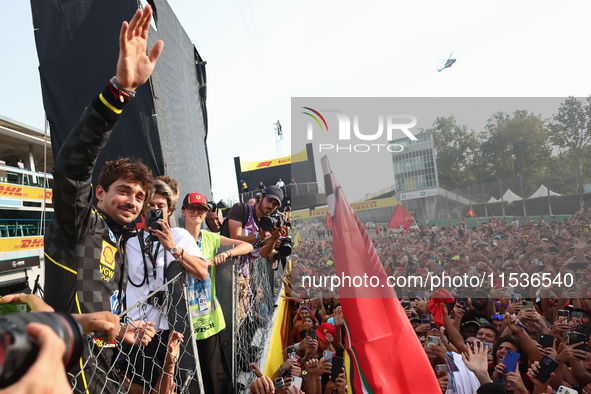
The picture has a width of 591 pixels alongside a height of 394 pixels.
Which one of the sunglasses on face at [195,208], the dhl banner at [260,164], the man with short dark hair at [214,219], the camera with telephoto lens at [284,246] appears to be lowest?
the camera with telephoto lens at [284,246]

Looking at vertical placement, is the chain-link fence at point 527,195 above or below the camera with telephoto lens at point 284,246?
above

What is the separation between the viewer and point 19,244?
17.8 meters

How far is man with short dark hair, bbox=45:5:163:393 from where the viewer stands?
4.27 feet

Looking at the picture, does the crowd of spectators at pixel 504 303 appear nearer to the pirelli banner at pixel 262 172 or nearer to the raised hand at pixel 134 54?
the raised hand at pixel 134 54

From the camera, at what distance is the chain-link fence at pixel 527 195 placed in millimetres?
6734

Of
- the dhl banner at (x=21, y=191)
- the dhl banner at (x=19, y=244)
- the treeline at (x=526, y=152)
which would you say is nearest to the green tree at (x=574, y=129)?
the treeline at (x=526, y=152)

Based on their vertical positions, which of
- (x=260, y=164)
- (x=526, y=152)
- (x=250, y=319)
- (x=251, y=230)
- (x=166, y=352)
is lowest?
(x=250, y=319)

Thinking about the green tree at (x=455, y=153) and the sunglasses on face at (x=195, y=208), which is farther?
the green tree at (x=455, y=153)

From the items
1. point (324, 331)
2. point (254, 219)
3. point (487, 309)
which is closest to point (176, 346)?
point (254, 219)

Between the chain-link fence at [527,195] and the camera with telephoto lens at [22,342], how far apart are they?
648 cm

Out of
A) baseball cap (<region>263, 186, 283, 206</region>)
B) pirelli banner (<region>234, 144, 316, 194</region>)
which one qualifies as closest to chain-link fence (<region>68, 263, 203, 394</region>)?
baseball cap (<region>263, 186, 283, 206</region>)

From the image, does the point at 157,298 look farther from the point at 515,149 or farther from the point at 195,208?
the point at 515,149

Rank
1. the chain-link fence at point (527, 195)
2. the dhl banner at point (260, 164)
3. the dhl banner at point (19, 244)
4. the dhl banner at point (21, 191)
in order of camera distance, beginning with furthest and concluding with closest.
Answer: the dhl banner at point (260, 164)
the dhl banner at point (21, 191)
the dhl banner at point (19, 244)
the chain-link fence at point (527, 195)

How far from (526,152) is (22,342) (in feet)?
29.2
